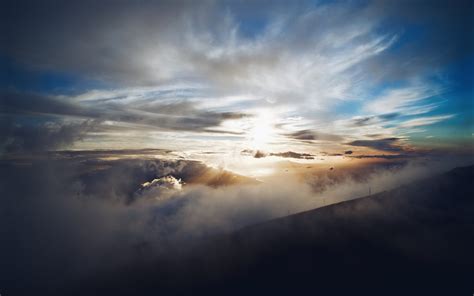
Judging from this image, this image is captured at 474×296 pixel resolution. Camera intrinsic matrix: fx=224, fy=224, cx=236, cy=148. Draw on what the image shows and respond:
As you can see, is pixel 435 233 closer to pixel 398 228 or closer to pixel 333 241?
pixel 398 228

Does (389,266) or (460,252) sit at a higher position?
(460,252)

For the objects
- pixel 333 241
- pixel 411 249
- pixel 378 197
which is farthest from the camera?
pixel 378 197

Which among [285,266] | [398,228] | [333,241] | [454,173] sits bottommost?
[285,266]

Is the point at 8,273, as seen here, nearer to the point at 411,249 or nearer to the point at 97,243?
the point at 97,243

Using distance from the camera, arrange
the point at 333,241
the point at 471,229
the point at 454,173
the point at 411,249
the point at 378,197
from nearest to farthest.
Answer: the point at 411,249, the point at 471,229, the point at 333,241, the point at 378,197, the point at 454,173

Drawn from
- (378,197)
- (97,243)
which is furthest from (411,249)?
(97,243)

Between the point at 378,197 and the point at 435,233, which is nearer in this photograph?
the point at 435,233
